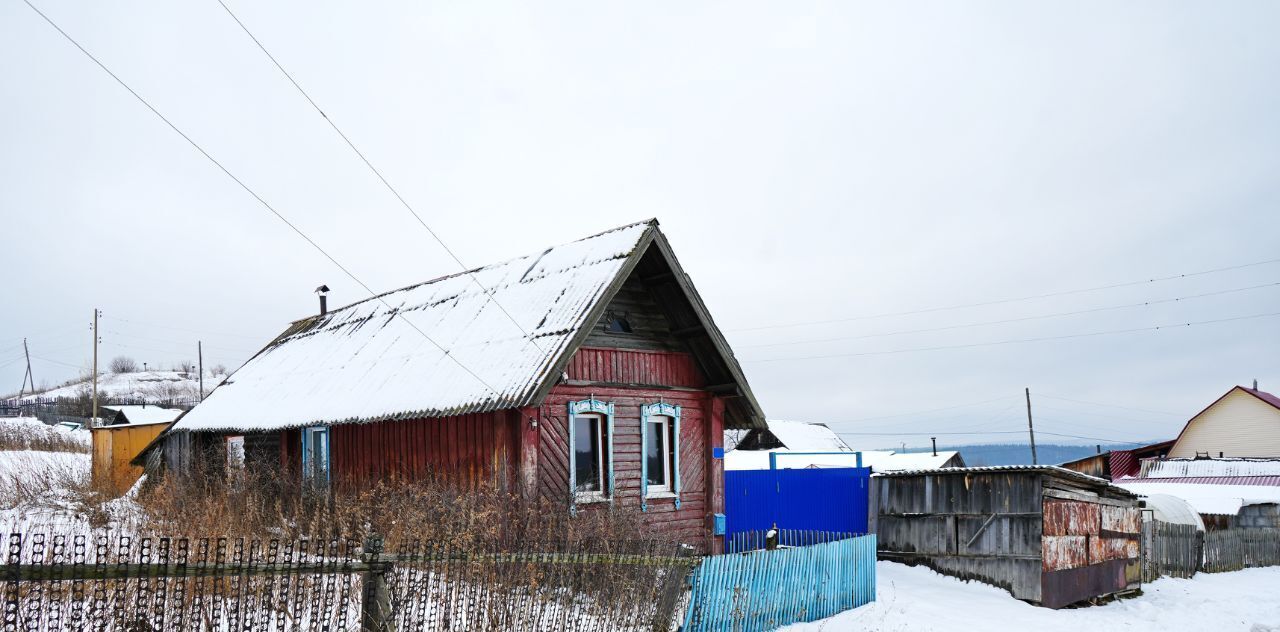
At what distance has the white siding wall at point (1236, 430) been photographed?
45875 mm

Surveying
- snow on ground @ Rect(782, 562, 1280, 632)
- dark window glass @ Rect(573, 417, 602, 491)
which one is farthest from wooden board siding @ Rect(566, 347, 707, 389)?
snow on ground @ Rect(782, 562, 1280, 632)

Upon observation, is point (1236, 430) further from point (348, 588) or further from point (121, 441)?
point (348, 588)

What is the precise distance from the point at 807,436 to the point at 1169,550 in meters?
36.3

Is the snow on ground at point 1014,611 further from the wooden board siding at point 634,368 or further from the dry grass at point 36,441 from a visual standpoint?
the dry grass at point 36,441

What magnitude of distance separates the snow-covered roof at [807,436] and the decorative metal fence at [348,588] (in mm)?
44202

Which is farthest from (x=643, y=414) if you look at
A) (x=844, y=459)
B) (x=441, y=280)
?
(x=844, y=459)

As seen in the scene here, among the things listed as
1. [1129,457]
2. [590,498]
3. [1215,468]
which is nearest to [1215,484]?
[1215,468]

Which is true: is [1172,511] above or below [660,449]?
below

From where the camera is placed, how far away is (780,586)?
36.7ft

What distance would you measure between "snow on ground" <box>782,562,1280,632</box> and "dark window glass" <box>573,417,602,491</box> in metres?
4.42

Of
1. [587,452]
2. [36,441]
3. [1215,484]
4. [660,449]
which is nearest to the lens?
[587,452]

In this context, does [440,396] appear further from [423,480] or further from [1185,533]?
[1185,533]

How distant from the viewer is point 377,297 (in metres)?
22.9

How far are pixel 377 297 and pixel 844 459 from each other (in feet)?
96.6
